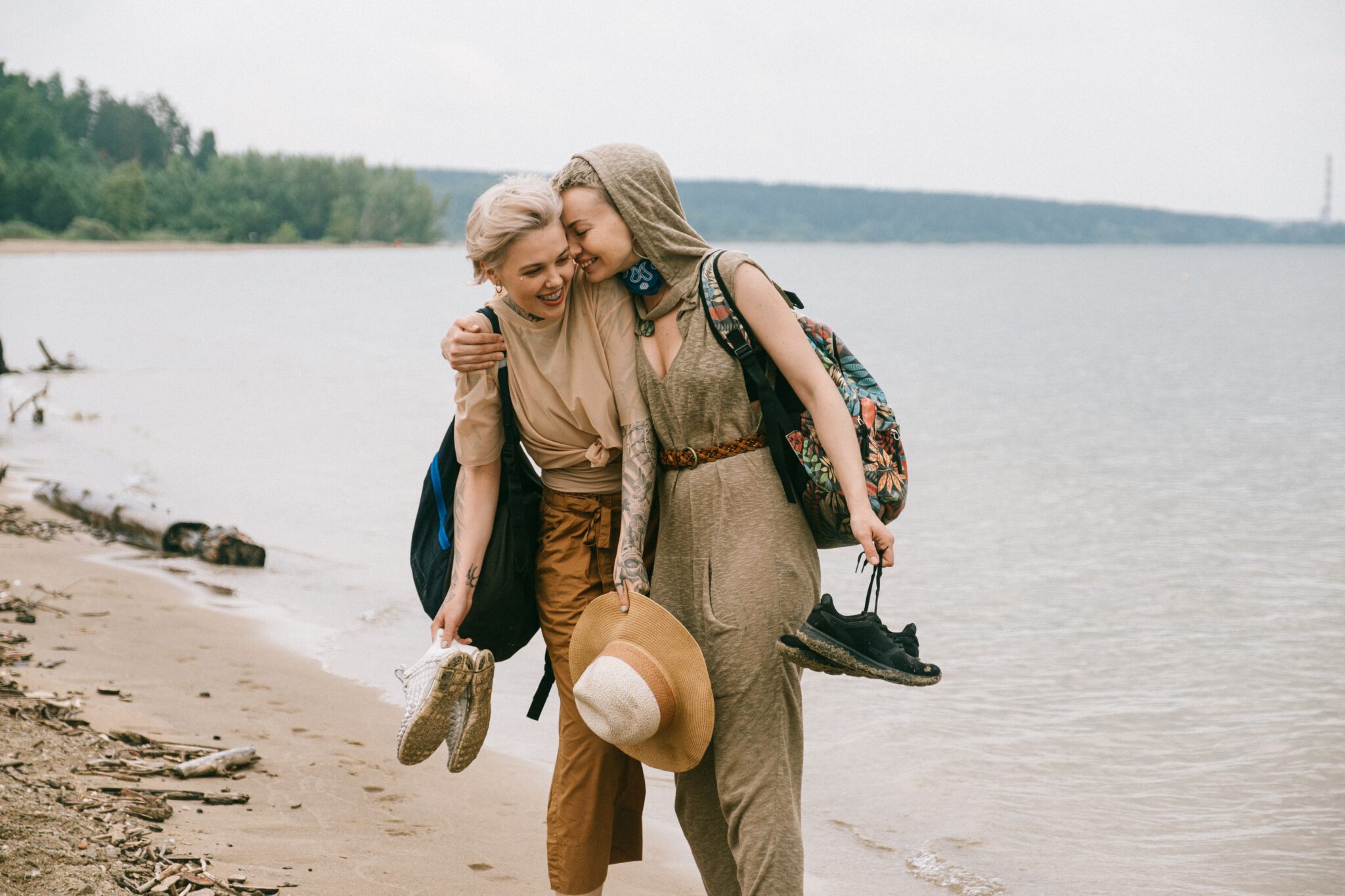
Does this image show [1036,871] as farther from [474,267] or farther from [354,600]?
[354,600]

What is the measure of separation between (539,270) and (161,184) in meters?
115

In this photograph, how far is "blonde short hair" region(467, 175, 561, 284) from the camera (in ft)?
8.57

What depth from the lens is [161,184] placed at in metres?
106

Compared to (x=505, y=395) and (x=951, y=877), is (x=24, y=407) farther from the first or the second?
(x=505, y=395)

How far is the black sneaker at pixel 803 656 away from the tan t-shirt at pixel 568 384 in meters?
0.59

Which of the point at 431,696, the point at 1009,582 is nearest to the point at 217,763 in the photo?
the point at 431,696

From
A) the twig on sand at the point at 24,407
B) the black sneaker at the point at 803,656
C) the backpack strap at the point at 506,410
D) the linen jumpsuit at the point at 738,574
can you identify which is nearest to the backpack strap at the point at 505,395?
the backpack strap at the point at 506,410

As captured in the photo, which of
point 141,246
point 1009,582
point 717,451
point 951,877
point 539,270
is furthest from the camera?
point 141,246

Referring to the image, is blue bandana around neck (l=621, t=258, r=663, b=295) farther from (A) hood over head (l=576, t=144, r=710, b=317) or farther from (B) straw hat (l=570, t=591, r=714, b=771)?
(B) straw hat (l=570, t=591, r=714, b=771)

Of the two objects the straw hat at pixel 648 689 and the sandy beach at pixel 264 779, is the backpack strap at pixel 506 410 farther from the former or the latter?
the sandy beach at pixel 264 779

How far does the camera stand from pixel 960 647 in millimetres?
7699

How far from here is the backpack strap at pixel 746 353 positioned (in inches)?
107

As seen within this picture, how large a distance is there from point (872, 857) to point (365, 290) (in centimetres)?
6079

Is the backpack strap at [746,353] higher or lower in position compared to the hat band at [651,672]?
higher
